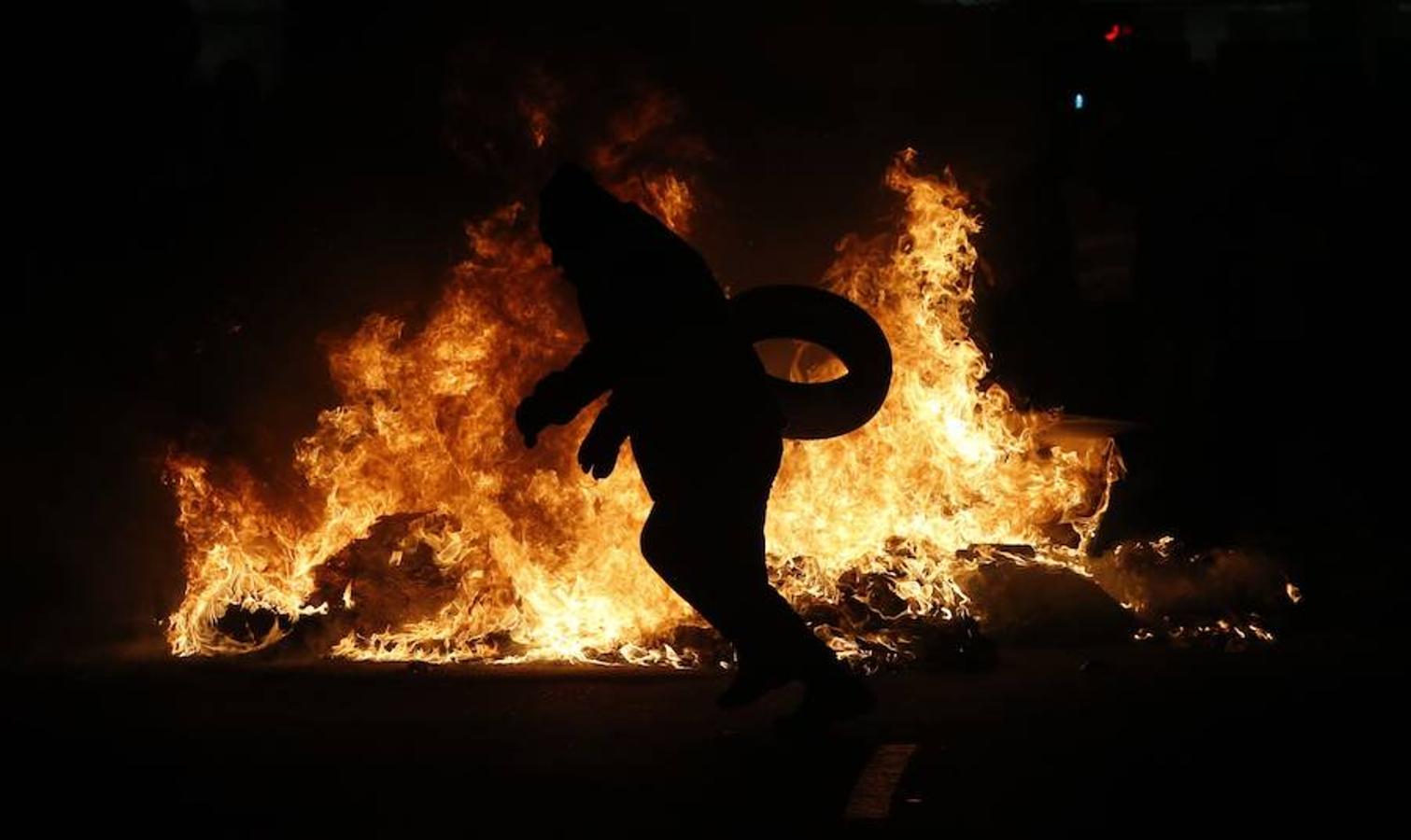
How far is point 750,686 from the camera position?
7.86 metres

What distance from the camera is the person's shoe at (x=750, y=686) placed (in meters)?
7.82

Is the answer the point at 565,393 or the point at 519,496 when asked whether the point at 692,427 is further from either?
the point at 519,496

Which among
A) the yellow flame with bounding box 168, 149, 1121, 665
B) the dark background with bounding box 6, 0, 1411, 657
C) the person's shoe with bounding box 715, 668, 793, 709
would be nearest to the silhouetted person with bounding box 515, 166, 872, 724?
the person's shoe with bounding box 715, 668, 793, 709

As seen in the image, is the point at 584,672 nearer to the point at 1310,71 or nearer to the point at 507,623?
the point at 507,623

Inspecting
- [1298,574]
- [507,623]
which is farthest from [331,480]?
[1298,574]

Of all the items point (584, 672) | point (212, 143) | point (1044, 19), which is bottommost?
point (584, 672)

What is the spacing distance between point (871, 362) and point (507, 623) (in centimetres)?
280

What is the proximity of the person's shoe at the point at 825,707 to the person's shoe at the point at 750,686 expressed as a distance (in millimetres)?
145

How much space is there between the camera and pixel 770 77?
13961 mm

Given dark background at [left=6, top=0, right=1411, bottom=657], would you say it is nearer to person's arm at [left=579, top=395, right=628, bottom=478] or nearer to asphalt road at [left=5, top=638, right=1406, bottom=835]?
asphalt road at [left=5, top=638, right=1406, bottom=835]

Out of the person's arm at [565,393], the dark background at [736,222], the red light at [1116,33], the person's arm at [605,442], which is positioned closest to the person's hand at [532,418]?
the person's arm at [565,393]

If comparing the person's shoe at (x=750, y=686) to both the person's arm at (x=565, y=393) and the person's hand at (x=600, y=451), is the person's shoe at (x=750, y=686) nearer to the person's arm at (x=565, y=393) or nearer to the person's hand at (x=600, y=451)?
the person's hand at (x=600, y=451)

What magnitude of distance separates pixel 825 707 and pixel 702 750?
56 cm

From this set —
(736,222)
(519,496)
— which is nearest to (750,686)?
(519,496)
